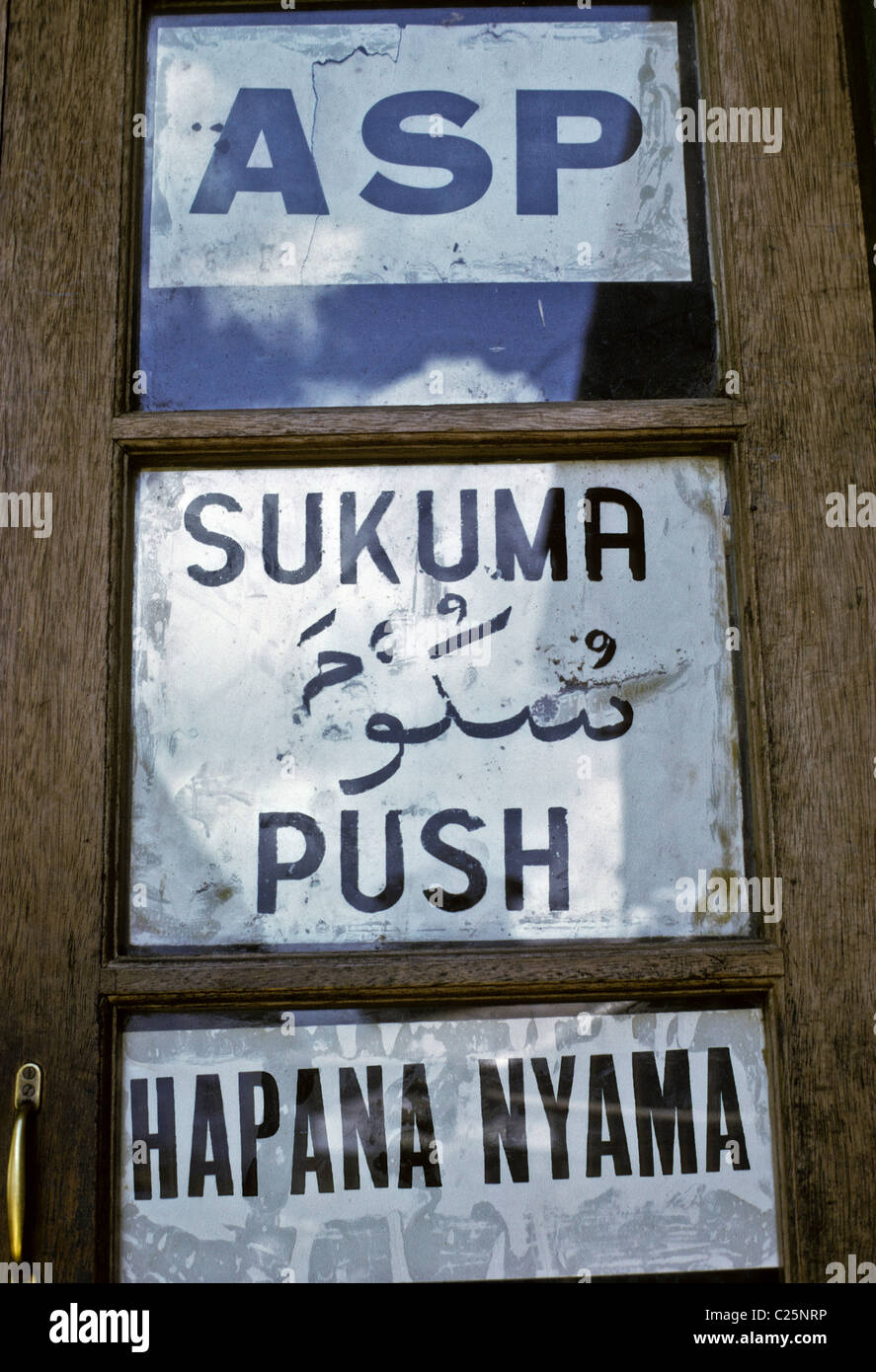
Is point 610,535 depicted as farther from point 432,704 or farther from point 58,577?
point 58,577

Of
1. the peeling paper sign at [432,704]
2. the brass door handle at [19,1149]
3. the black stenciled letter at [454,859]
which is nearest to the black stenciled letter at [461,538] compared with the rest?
the peeling paper sign at [432,704]

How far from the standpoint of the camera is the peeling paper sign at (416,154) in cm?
108

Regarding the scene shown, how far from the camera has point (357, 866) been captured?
99cm

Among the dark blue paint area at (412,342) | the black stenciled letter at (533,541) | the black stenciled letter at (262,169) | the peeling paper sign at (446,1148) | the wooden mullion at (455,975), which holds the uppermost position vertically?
the black stenciled letter at (262,169)

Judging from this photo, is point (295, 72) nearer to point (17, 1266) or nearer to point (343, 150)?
point (343, 150)

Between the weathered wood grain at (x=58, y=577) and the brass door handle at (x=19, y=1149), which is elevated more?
the weathered wood grain at (x=58, y=577)

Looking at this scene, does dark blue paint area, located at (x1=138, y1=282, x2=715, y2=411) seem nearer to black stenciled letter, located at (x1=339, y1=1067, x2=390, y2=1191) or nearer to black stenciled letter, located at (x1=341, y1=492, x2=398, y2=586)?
black stenciled letter, located at (x1=341, y1=492, x2=398, y2=586)

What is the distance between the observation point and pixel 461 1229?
3.06 ft

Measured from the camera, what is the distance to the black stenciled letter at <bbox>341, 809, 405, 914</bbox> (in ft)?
3.22

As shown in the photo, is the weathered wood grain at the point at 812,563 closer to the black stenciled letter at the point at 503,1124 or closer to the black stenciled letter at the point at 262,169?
the black stenciled letter at the point at 503,1124

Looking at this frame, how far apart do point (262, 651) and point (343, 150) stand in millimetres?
550

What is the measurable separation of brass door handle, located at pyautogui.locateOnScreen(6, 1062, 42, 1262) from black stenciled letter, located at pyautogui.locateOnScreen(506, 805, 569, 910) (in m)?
0.46

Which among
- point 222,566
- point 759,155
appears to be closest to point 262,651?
point 222,566

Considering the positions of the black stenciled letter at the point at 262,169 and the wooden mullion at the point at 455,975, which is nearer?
the wooden mullion at the point at 455,975
